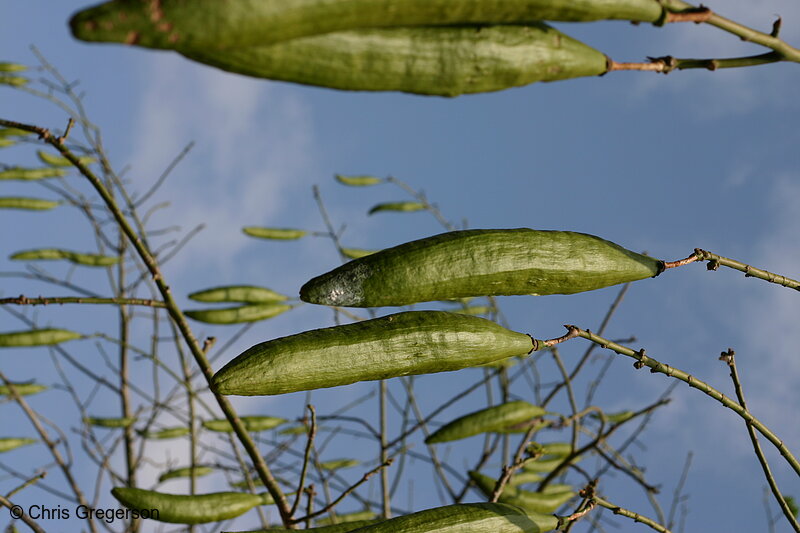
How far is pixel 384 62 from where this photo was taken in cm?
90

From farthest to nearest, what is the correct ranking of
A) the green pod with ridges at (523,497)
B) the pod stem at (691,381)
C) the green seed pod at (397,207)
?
the green seed pod at (397,207) → the green pod with ridges at (523,497) → the pod stem at (691,381)

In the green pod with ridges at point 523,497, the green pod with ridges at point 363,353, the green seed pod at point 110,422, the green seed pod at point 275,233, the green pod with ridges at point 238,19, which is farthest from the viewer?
the green seed pod at point 110,422

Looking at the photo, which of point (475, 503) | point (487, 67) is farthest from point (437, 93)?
point (475, 503)

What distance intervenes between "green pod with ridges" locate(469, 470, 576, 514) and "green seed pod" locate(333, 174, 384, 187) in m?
1.76

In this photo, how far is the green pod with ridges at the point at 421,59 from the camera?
85 cm

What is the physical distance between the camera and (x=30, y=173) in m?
3.36

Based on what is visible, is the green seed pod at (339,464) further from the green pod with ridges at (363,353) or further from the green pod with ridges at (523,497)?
the green pod with ridges at (363,353)

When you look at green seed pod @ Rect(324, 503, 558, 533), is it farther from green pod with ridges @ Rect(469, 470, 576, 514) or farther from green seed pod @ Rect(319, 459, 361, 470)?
green seed pod @ Rect(319, 459, 361, 470)

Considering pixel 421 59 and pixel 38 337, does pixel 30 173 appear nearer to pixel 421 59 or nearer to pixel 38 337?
pixel 38 337

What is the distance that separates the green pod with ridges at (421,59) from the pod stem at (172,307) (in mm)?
951

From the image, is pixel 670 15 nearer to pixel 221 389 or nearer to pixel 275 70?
pixel 275 70

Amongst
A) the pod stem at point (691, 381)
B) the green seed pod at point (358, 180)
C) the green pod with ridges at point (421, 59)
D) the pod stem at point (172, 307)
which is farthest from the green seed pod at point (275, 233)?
the green pod with ridges at point (421, 59)

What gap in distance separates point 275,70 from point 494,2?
257mm

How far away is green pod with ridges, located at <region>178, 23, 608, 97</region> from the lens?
854 mm
